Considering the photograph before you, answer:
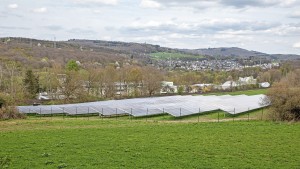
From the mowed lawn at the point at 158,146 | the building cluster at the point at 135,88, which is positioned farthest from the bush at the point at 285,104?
the building cluster at the point at 135,88

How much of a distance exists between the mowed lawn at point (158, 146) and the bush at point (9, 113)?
995cm

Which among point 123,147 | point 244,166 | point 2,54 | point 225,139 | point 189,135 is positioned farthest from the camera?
point 2,54

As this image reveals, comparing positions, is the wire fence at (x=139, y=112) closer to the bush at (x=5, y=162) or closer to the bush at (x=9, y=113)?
the bush at (x=9, y=113)

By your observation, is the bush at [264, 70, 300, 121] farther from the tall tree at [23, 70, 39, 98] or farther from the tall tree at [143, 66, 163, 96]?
the tall tree at [23, 70, 39, 98]

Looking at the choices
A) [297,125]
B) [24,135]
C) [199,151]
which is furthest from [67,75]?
[199,151]

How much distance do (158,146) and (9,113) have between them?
2908cm

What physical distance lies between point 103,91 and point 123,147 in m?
62.5

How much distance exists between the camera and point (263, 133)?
3209 cm

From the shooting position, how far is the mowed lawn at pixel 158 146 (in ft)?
68.1

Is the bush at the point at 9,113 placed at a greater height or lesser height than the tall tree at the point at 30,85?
lesser

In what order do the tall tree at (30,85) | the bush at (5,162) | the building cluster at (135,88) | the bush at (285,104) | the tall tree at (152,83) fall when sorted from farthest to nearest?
the tall tree at (152,83) < the building cluster at (135,88) < the tall tree at (30,85) < the bush at (285,104) < the bush at (5,162)

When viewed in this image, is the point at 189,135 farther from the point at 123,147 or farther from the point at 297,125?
the point at 297,125

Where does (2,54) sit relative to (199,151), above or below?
above

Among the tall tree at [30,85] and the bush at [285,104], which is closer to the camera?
the bush at [285,104]
